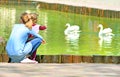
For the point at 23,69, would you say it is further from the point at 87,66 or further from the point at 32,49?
the point at 32,49

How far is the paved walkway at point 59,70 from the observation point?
393 cm

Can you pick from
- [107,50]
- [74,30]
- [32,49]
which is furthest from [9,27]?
[32,49]

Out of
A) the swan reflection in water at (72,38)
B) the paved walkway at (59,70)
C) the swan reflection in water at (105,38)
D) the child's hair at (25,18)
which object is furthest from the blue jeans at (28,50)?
the swan reflection in water at (105,38)

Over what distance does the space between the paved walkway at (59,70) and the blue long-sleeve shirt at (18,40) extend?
239 centimetres

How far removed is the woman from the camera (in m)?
6.75

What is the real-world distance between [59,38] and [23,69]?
8.69 meters

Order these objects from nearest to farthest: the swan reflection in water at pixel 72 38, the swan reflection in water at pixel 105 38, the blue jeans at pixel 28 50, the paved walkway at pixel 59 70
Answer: the paved walkway at pixel 59 70 → the blue jeans at pixel 28 50 → the swan reflection in water at pixel 72 38 → the swan reflection in water at pixel 105 38

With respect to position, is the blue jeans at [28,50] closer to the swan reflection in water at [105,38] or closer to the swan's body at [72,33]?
the swan reflection in water at [105,38]

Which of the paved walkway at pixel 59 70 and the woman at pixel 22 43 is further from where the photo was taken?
the woman at pixel 22 43

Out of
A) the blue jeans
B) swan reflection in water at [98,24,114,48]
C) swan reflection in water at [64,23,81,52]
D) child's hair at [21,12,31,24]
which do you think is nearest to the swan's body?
swan reflection in water at [64,23,81,52]

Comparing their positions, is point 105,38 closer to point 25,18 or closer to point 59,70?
point 25,18

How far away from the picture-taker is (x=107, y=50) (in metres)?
10.9

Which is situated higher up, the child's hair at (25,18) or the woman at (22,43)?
the child's hair at (25,18)

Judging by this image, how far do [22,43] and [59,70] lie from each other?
111 inches
